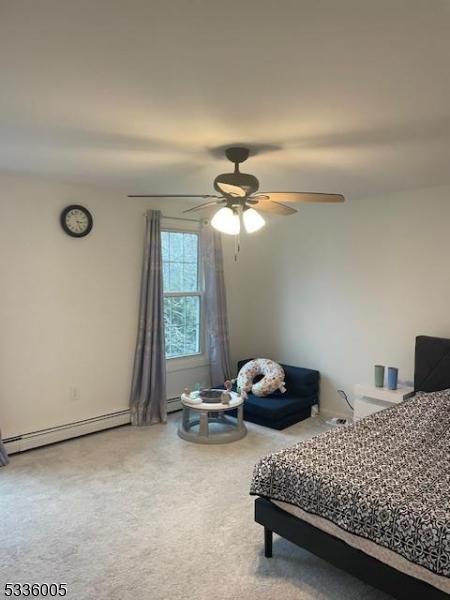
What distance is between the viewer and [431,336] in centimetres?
404

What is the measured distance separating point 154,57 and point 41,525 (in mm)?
2707

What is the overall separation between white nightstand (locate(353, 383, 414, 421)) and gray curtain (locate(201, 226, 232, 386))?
1652 millimetres

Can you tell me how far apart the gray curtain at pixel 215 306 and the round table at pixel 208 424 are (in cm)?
90

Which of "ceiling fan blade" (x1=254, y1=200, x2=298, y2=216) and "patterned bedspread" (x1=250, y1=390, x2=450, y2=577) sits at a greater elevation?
"ceiling fan blade" (x1=254, y1=200, x2=298, y2=216)

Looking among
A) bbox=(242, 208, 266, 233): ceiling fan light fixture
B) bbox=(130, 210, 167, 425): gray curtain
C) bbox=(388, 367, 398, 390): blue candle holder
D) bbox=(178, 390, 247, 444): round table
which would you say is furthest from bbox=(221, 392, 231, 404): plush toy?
bbox=(242, 208, 266, 233): ceiling fan light fixture

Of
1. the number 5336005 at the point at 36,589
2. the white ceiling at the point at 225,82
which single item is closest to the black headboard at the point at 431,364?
the white ceiling at the point at 225,82

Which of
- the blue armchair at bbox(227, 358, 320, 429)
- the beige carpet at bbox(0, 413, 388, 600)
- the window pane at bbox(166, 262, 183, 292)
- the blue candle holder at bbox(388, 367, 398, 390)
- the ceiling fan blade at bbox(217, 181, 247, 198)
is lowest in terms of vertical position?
the beige carpet at bbox(0, 413, 388, 600)

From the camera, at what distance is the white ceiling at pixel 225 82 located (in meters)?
1.39

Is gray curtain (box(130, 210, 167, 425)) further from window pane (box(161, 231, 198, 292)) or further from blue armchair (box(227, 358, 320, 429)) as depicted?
blue armchair (box(227, 358, 320, 429))

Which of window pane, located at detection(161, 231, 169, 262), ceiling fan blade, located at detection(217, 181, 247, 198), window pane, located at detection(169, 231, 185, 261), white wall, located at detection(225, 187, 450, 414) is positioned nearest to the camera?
ceiling fan blade, located at detection(217, 181, 247, 198)

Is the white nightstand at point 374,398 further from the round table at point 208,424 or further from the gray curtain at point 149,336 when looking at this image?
the gray curtain at point 149,336

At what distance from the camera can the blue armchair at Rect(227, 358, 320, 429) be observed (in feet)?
14.5

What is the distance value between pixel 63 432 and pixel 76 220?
1974 mm

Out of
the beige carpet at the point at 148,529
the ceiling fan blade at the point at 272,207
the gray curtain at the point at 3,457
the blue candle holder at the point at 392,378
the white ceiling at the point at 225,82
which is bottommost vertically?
the beige carpet at the point at 148,529
